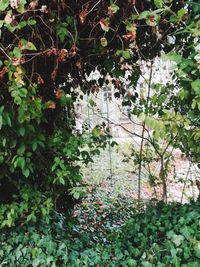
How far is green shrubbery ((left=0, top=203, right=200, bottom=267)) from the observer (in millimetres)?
2064

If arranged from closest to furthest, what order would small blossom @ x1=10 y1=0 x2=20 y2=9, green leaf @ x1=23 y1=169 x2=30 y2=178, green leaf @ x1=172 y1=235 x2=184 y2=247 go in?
small blossom @ x1=10 y1=0 x2=20 y2=9, green leaf @ x1=172 y1=235 x2=184 y2=247, green leaf @ x1=23 y1=169 x2=30 y2=178

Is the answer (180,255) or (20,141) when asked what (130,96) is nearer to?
(20,141)

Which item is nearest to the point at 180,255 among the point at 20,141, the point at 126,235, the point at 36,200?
the point at 126,235

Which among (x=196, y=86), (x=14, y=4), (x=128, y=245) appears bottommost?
(x=128, y=245)

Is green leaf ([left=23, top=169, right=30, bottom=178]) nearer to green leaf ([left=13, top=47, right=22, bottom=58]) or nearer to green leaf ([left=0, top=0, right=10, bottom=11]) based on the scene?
green leaf ([left=13, top=47, right=22, bottom=58])

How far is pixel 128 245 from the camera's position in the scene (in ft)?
7.47

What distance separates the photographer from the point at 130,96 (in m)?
2.74

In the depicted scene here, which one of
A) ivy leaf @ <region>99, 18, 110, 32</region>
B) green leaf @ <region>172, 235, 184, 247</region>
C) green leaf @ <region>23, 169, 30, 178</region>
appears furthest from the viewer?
green leaf @ <region>23, 169, 30, 178</region>

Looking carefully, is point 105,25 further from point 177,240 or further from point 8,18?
point 177,240

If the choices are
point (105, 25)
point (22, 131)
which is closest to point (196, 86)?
point (105, 25)

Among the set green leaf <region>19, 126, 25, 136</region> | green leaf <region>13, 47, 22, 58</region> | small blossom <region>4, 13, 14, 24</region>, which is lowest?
green leaf <region>19, 126, 25, 136</region>

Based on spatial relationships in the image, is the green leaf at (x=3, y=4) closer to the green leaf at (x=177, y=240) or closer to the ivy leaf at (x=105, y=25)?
the ivy leaf at (x=105, y=25)

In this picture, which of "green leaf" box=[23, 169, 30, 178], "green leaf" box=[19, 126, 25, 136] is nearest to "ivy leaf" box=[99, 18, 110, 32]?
"green leaf" box=[19, 126, 25, 136]

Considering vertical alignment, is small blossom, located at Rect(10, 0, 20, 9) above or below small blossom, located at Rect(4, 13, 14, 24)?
above
